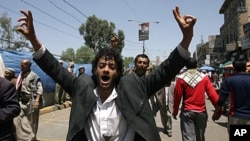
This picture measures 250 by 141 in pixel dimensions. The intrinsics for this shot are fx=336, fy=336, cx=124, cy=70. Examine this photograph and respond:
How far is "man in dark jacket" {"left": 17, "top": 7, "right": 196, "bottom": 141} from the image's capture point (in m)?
2.33

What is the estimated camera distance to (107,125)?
239 centimetres

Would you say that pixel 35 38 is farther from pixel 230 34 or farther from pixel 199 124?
pixel 230 34

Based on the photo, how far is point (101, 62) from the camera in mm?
2559

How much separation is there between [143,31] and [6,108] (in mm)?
32355

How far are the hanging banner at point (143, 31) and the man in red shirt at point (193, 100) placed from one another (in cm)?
2895

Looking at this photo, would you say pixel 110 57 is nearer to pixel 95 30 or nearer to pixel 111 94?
pixel 111 94

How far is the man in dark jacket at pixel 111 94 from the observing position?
233cm

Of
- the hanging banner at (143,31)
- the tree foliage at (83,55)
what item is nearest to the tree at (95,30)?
the tree foliage at (83,55)

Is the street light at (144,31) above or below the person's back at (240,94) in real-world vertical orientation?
above

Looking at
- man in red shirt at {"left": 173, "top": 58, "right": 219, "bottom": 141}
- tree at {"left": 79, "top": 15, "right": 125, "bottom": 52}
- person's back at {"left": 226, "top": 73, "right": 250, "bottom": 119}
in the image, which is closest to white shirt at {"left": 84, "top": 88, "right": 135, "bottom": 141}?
person's back at {"left": 226, "top": 73, "right": 250, "bottom": 119}

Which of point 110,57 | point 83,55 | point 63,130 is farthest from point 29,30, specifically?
point 83,55

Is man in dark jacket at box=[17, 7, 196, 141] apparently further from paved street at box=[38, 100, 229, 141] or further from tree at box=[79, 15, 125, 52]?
tree at box=[79, 15, 125, 52]

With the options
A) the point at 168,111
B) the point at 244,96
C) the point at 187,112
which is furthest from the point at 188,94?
the point at 168,111

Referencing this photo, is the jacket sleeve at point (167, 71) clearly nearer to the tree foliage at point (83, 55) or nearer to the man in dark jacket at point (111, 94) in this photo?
the man in dark jacket at point (111, 94)
